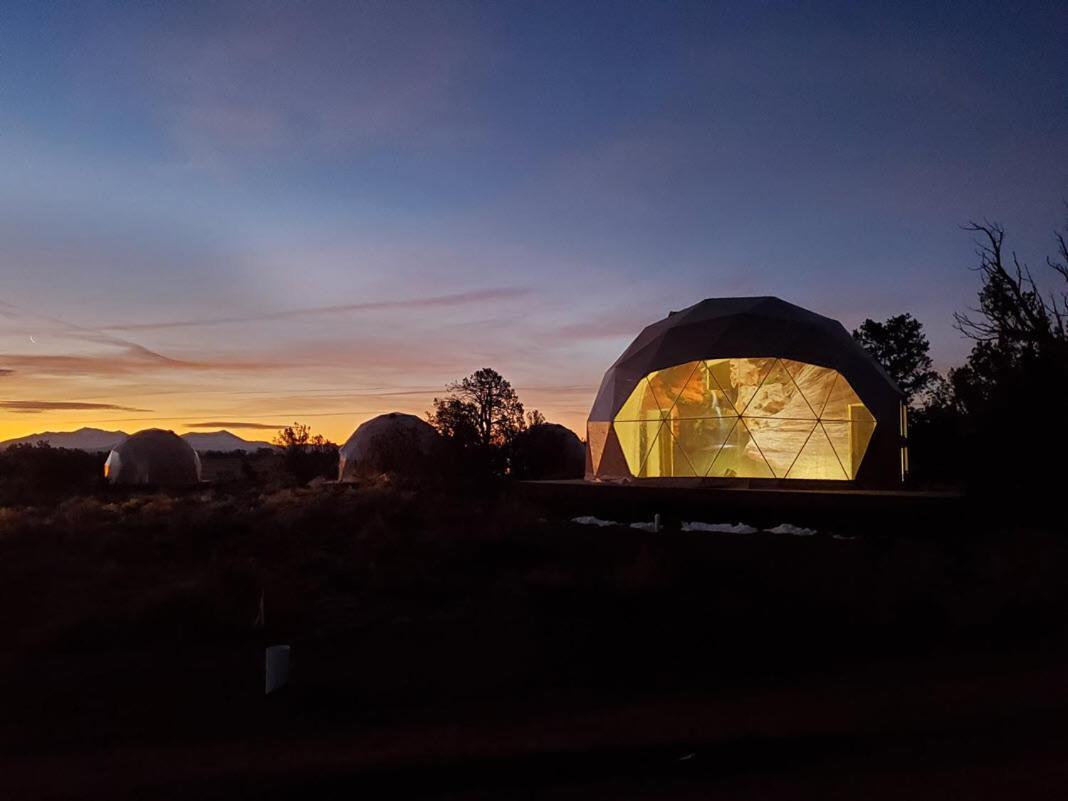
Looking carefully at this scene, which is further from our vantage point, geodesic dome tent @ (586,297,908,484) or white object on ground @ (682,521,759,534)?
geodesic dome tent @ (586,297,908,484)

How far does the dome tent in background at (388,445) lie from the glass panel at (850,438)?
518 inches

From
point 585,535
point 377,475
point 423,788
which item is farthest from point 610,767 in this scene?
point 377,475

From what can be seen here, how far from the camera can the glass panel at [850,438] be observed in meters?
26.2

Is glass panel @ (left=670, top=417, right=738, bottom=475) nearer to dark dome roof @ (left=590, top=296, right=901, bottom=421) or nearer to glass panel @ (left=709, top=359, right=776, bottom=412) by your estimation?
glass panel @ (left=709, top=359, right=776, bottom=412)

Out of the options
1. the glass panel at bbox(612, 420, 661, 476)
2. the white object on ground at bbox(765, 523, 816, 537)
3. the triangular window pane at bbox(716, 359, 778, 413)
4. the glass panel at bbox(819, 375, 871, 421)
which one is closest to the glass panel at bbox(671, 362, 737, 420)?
the triangular window pane at bbox(716, 359, 778, 413)

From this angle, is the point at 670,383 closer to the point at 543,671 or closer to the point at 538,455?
the point at 538,455

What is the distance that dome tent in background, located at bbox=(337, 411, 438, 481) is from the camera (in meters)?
32.1

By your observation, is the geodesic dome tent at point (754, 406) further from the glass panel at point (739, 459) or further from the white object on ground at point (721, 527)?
the white object on ground at point (721, 527)

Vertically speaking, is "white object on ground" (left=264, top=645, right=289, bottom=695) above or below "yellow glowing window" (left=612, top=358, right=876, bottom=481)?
below

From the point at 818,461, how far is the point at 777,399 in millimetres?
2322

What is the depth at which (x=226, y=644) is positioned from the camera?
9766mm

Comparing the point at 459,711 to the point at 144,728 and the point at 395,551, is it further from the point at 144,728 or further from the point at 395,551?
the point at 395,551

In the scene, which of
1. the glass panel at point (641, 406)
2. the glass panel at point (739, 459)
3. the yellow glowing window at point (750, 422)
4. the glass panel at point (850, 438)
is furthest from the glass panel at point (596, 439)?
the glass panel at point (850, 438)

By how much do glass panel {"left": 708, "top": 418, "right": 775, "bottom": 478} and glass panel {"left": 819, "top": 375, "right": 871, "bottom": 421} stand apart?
7.96ft
